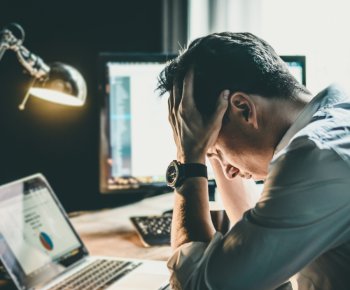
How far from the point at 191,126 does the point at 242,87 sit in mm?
139

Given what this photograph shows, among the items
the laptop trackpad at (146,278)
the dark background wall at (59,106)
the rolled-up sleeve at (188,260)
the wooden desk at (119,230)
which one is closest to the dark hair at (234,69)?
the rolled-up sleeve at (188,260)

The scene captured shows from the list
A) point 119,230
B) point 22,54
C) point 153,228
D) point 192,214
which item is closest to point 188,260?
point 192,214

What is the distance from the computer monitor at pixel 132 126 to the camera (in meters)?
1.59

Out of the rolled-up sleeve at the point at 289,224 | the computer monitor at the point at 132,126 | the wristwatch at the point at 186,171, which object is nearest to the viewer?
the rolled-up sleeve at the point at 289,224

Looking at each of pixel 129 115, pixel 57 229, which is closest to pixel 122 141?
pixel 129 115

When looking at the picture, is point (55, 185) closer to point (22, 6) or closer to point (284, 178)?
point (22, 6)

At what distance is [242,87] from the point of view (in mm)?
961

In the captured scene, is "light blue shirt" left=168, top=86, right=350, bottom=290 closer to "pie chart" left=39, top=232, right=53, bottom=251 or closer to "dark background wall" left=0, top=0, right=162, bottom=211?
"pie chart" left=39, top=232, right=53, bottom=251

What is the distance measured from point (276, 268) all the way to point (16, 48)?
0.94m

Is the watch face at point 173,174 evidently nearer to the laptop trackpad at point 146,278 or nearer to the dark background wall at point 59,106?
the laptop trackpad at point 146,278

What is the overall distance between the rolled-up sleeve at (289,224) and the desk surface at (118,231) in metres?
0.50

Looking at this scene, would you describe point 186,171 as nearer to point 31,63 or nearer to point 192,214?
point 192,214

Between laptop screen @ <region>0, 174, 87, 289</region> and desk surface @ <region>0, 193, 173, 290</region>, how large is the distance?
63mm

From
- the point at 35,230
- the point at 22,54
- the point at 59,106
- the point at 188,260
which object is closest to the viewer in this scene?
the point at 188,260
